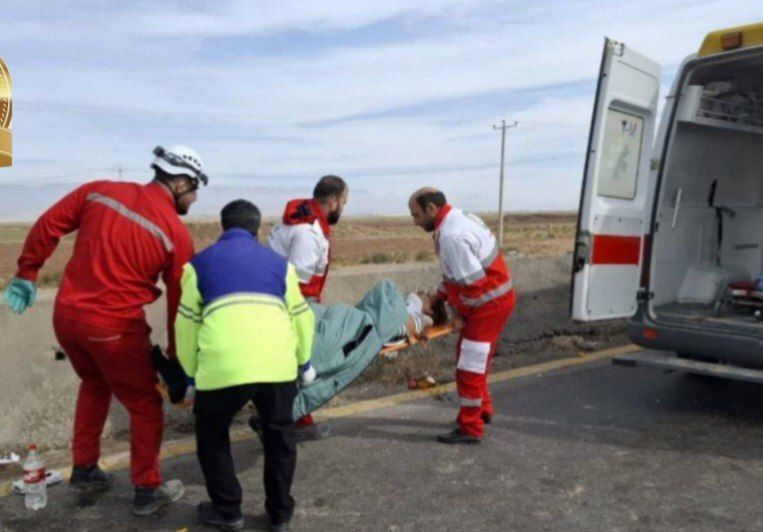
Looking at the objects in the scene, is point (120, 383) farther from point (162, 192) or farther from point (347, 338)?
point (347, 338)

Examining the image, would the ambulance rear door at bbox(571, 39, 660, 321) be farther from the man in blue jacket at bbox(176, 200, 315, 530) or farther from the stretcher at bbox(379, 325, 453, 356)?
the man in blue jacket at bbox(176, 200, 315, 530)

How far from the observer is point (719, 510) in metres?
4.09

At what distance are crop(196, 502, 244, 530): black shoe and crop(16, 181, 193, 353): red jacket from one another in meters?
0.79

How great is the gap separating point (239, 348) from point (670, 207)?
13.8 feet

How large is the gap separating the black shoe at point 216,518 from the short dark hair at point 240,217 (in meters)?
1.33

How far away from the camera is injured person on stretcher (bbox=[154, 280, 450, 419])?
423 cm

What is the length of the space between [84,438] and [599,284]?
345cm

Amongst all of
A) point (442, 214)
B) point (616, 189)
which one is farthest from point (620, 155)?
point (442, 214)

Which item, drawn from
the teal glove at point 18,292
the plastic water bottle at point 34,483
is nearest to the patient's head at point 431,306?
the teal glove at point 18,292

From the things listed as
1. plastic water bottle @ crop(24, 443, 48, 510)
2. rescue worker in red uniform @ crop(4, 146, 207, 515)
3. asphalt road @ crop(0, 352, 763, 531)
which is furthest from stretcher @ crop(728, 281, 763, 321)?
plastic water bottle @ crop(24, 443, 48, 510)

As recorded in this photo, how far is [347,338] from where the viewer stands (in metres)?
4.73

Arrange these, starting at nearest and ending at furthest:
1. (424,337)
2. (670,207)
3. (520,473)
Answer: (520,473) < (424,337) < (670,207)

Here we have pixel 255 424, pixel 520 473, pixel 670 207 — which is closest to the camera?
pixel 520 473

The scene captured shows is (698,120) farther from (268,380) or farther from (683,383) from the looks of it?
(268,380)
